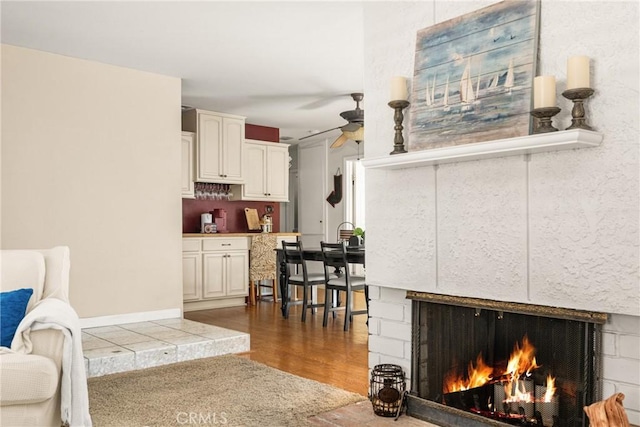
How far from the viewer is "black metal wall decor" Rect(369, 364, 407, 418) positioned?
264 cm

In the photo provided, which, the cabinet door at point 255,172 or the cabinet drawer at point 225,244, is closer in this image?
the cabinet drawer at point 225,244

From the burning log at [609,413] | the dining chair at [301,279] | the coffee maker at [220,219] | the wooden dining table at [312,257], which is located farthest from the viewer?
the coffee maker at [220,219]

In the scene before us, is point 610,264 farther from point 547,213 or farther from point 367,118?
point 367,118

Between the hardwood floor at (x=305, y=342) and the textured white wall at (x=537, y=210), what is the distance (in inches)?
39.0

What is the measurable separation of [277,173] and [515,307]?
5998 mm

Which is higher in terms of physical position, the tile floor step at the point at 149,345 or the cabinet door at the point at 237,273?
the cabinet door at the point at 237,273

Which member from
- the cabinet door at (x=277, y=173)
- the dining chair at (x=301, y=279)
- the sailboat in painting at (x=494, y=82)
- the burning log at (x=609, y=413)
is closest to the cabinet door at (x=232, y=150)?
the cabinet door at (x=277, y=173)

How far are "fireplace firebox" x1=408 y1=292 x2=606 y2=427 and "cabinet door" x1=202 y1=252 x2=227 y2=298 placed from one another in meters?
4.43

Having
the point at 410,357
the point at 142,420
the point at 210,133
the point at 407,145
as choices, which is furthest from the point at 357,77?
the point at 142,420

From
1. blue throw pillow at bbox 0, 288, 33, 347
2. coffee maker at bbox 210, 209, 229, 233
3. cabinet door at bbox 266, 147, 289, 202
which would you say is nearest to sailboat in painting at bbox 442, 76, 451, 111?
blue throw pillow at bbox 0, 288, 33, 347

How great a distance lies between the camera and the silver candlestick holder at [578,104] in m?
2.01

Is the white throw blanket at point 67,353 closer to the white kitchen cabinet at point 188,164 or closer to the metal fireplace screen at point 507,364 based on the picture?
the metal fireplace screen at point 507,364

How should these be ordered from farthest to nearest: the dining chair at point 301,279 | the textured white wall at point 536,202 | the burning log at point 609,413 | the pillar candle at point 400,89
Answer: the dining chair at point 301,279
the pillar candle at point 400,89
the textured white wall at point 536,202
the burning log at point 609,413

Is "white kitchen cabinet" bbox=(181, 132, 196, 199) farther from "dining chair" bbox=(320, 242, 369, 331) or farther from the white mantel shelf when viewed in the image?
the white mantel shelf
